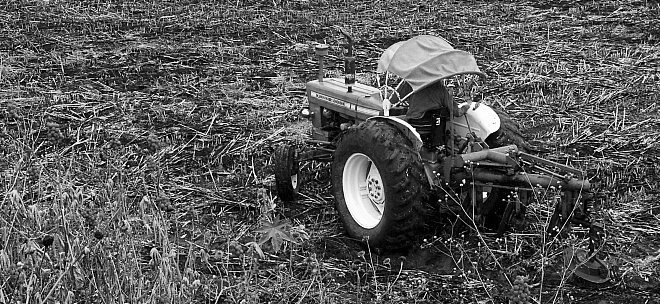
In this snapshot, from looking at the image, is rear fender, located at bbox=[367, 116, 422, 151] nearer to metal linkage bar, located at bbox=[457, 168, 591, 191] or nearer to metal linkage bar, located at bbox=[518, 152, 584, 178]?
metal linkage bar, located at bbox=[457, 168, 591, 191]

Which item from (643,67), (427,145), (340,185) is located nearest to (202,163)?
(340,185)

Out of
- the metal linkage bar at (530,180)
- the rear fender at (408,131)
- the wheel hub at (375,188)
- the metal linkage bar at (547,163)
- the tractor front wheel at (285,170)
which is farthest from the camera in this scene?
the tractor front wheel at (285,170)

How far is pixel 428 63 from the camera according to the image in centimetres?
630

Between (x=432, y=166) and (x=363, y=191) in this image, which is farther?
(x=363, y=191)

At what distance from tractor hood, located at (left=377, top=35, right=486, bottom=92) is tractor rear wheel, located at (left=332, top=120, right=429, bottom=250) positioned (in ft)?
1.22

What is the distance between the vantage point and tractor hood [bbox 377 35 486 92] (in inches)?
246

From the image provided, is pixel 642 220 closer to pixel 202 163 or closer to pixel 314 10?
pixel 202 163

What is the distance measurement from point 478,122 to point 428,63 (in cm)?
64

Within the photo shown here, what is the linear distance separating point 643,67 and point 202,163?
5.33m

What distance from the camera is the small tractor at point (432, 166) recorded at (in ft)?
19.8

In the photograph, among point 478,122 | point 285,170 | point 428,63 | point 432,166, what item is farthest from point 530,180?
point 285,170

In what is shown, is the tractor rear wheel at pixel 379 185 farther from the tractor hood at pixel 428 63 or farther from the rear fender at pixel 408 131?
the tractor hood at pixel 428 63

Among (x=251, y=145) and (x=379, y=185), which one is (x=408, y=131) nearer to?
(x=379, y=185)

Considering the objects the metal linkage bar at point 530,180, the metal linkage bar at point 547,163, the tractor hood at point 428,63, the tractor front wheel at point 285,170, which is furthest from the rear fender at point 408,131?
the tractor front wheel at point 285,170
